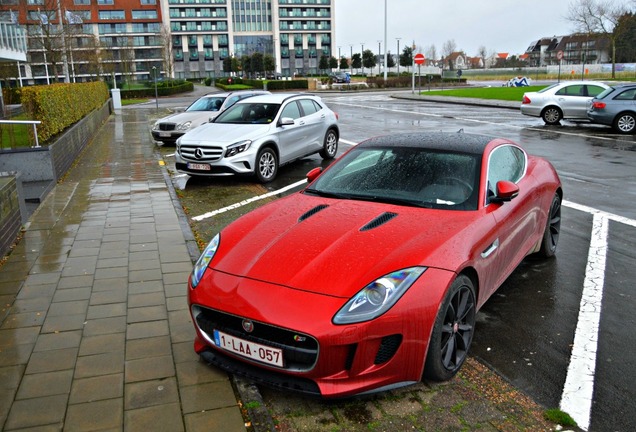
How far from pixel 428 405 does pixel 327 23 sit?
124081mm

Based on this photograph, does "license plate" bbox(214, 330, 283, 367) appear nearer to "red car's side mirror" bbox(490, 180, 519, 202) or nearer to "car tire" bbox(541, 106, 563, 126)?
"red car's side mirror" bbox(490, 180, 519, 202)

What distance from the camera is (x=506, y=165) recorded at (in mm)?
5180

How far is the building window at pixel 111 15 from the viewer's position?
103 m

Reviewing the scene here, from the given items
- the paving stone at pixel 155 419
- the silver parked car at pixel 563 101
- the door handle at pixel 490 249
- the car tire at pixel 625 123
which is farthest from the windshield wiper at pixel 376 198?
the silver parked car at pixel 563 101

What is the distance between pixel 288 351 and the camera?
3256 millimetres

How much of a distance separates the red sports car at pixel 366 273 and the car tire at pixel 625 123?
1516cm

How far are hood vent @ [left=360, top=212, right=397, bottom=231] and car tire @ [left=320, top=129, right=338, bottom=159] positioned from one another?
8894 millimetres

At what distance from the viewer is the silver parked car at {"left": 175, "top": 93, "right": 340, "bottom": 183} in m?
10.5

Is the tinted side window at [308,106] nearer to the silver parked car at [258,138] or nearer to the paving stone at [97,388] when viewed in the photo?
the silver parked car at [258,138]

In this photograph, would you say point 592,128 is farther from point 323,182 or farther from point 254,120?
point 323,182

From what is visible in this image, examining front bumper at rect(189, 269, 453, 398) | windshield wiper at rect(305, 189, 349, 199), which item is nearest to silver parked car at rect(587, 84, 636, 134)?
windshield wiper at rect(305, 189, 349, 199)

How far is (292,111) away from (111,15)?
104 m

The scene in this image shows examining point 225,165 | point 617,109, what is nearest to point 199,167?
point 225,165

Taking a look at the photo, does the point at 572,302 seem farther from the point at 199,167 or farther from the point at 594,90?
the point at 594,90
